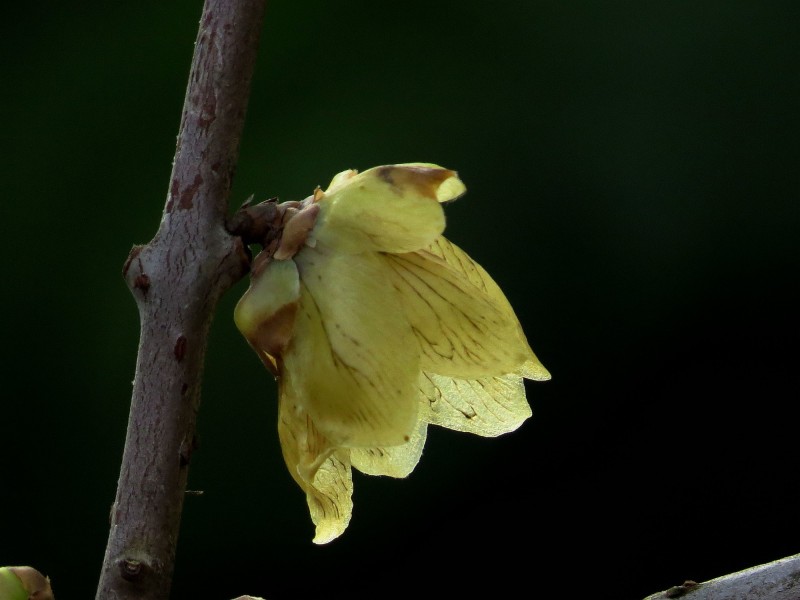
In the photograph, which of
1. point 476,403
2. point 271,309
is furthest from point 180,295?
point 476,403

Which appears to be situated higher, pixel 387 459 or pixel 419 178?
pixel 419 178

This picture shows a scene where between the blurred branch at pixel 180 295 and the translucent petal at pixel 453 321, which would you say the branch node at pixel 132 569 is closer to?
the blurred branch at pixel 180 295

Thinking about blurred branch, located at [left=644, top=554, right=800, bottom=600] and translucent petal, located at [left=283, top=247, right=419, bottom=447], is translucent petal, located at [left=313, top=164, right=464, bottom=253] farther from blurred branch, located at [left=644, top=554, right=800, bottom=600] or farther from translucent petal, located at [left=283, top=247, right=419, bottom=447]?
blurred branch, located at [left=644, top=554, right=800, bottom=600]

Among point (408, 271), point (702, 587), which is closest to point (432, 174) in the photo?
point (408, 271)

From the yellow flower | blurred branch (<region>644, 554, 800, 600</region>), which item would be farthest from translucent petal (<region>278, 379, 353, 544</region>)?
blurred branch (<region>644, 554, 800, 600</region>)

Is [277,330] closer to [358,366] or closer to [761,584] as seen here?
[358,366]

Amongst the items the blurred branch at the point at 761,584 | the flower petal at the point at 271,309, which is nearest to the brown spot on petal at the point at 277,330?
the flower petal at the point at 271,309
